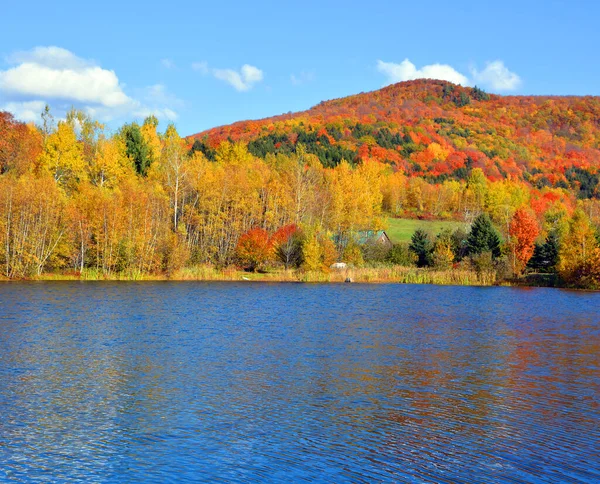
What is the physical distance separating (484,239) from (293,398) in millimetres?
65942

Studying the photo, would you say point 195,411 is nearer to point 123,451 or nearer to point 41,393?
point 123,451

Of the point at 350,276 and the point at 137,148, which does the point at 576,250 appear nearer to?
the point at 350,276

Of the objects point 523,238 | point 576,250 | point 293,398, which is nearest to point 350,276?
point 523,238

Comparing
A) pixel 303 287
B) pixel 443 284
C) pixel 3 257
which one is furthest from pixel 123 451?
pixel 443 284

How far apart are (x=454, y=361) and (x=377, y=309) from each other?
18732 millimetres

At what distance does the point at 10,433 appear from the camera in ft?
48.0

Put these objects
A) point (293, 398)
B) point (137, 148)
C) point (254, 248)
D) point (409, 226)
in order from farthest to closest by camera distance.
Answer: point (409, 226)
point (137, 148)
point (254, 248)
point (293, 398)

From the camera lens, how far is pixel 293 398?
18203 millimetres

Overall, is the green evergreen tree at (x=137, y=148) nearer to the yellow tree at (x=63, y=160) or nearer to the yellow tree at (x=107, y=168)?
the yellow tree at (x=107, y=168)

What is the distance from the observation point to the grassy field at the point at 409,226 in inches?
4172

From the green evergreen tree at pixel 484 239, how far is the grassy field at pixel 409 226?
20.4 meters

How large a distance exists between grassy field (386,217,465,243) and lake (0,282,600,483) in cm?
6803

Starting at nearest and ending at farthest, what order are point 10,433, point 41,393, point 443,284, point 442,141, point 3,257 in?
point 10,433
point 41,393
point 3,257
point 443,284
point 442,141

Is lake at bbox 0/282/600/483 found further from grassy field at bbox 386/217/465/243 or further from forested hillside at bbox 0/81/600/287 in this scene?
grassy field at bbox 386/217/465/243
